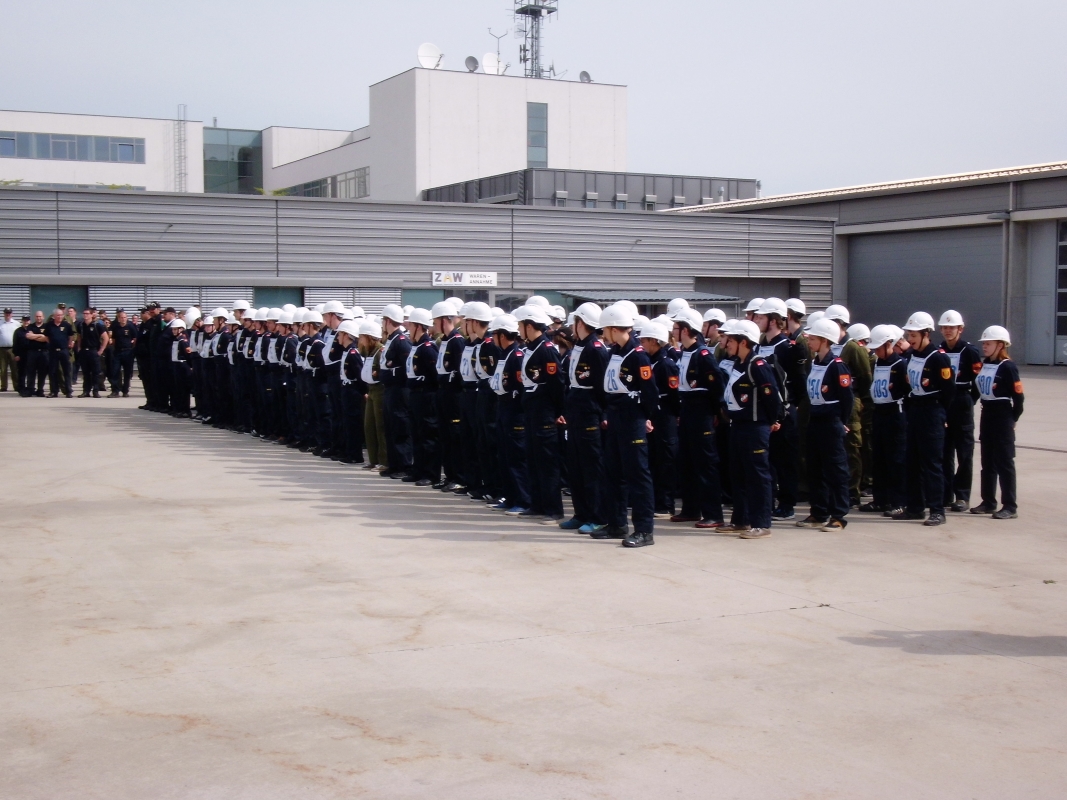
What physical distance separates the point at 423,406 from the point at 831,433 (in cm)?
491

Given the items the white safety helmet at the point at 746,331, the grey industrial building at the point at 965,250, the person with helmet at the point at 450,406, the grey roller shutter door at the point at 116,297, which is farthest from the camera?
the grey industrial building at the point at 965,250

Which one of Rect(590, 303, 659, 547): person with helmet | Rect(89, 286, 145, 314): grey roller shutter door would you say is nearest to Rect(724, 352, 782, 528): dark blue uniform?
Rect(590, 303, 659, 547): person with helmet

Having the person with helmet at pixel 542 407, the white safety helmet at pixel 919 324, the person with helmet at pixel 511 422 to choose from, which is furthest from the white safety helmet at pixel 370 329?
the white safety helmet at pixel 919 324

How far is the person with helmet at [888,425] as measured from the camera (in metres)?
11.2

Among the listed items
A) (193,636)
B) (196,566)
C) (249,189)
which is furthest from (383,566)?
(249,189)

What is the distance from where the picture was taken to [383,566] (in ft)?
28.5

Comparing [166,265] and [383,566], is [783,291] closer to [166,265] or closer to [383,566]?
[166,265]

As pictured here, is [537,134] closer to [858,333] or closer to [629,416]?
[858,333]

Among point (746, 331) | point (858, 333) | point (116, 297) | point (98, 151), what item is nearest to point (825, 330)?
point (746, 331)

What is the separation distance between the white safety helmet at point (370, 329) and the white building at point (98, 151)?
56046 millimetres

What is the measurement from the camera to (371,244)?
3244 cm

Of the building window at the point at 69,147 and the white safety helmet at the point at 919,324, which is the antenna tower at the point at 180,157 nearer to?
the building window at the point at 69,147

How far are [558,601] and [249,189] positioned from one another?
235ft

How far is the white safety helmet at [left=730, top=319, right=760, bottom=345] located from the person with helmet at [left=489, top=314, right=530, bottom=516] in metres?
2.19
